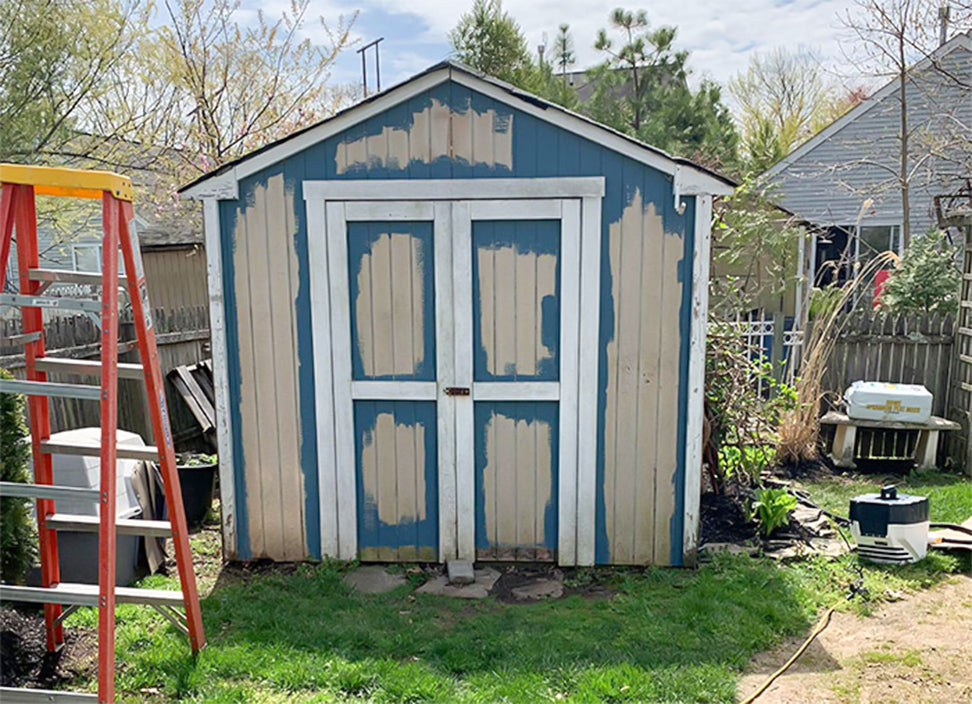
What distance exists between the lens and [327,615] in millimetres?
3822

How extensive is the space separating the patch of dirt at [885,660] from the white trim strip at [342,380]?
242 cm

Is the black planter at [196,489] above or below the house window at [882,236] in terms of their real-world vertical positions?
below

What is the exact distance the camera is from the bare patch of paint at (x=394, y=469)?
4438 millimetres

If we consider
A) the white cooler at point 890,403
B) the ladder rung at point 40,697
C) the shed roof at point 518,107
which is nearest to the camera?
the ladder rung at point 40,697

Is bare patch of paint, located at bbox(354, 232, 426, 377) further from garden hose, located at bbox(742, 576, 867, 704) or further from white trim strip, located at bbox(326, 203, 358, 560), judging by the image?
garden hose, located at bbox(742, 576, 867, 704)

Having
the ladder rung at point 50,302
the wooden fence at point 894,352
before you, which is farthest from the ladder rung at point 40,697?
the wooden fence at point 894,352

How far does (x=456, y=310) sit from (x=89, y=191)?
200 centimetres

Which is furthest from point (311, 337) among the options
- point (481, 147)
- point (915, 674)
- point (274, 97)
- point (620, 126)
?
point (620, 126)

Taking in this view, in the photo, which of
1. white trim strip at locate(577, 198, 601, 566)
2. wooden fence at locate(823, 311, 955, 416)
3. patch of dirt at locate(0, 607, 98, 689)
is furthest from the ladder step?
wooden fence at locate(823, 311, 955, 416)

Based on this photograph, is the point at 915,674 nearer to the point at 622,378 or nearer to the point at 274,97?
the point at 622,378

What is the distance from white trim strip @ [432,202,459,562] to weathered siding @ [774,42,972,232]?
359 inches

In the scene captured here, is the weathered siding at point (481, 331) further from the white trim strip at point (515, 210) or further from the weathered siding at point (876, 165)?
the weathered siding at point (876, 165)

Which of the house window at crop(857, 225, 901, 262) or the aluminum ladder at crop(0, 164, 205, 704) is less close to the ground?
the house window at crop(857, 225, 901, 262)

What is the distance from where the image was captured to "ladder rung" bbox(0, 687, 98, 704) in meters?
2.71
